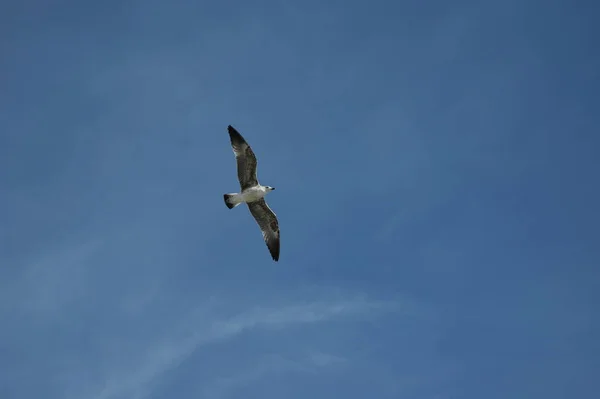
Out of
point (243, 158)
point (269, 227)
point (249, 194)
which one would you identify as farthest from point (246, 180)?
point (269, 227)

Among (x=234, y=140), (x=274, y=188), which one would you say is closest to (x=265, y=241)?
(x=274, y=188)

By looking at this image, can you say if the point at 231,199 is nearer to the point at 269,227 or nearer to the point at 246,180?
the point at 246,180

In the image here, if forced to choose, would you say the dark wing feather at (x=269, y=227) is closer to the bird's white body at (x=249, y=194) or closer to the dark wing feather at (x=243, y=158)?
the bird's white body at (x=249, y=194)

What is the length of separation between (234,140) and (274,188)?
2.99 metres

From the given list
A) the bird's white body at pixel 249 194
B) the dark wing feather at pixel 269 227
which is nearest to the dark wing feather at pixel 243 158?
the bird's white body at pixel 249 194

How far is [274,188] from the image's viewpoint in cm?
3909

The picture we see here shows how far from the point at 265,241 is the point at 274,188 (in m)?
2.69

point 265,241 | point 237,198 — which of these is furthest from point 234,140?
point 265,241

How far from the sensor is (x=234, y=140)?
124 ft

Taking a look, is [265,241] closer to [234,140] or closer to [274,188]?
[274,188]

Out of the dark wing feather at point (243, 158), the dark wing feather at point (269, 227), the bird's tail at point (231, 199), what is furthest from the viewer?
the dark wing feather at point (269, 227)

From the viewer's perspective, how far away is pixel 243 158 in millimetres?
37875

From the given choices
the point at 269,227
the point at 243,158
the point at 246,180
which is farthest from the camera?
the point at 269,227

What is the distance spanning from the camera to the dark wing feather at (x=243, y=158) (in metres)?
37.8
